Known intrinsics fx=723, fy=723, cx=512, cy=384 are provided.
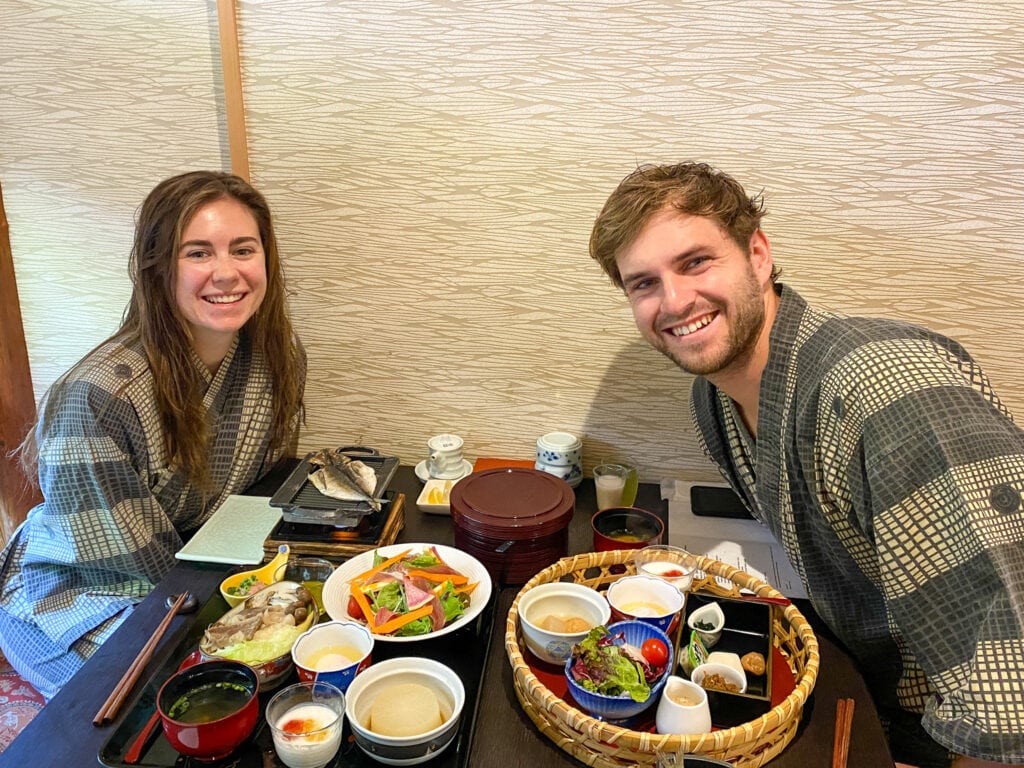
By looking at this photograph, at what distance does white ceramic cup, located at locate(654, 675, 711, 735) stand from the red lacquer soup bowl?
565 mm

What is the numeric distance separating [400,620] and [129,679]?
42cm

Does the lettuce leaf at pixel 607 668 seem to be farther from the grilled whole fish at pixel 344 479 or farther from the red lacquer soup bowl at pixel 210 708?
the grilled whole fish at pixel 344 479

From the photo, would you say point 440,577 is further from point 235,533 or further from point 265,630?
point 235,533

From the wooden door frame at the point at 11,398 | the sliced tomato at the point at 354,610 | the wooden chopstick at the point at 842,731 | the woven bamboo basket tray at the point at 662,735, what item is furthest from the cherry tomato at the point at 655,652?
the wooden door frame at the point at 11,398

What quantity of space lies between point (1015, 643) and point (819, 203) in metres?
1.05

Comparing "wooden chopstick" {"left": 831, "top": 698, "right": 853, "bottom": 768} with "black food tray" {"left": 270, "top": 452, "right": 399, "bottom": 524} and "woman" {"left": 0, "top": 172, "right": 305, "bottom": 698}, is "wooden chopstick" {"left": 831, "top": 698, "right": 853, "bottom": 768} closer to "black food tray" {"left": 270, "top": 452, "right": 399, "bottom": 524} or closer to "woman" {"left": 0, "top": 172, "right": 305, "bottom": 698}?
"black food tray" {"left": 270, "top": 452, "right": 399, "bottom": 524}

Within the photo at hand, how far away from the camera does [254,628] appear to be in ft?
3.83

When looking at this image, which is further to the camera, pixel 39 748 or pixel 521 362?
pixel 521 362

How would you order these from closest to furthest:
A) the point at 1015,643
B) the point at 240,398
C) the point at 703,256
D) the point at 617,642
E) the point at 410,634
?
the point at 1015,643
the point at 617,642
the point at 410,634
the point at 703,256
the point at 240,398

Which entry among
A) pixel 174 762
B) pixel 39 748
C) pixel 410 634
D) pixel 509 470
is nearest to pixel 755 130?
pixel 509 470

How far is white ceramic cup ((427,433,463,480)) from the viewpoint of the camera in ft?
6.07

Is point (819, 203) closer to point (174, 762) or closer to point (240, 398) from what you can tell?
point (240, 398)

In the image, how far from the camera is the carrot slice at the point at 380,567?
1.31m

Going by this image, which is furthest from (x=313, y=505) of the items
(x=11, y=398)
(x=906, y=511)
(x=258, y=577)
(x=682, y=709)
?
(x=11, y=398)
